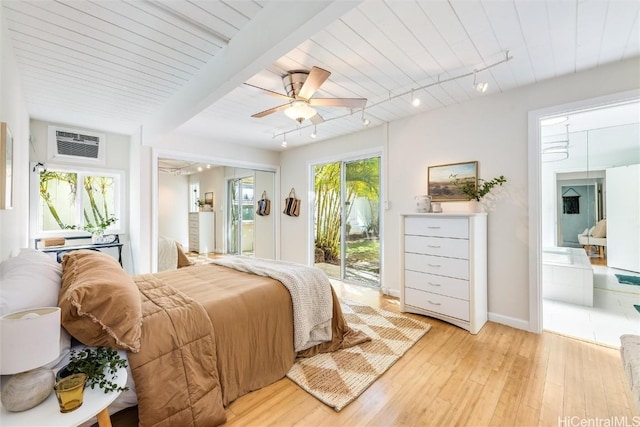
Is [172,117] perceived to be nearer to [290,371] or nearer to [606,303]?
[290,371]

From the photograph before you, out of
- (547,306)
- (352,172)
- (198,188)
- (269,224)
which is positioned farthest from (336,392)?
(198,188)

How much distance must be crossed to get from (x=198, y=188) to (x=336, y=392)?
6603mm

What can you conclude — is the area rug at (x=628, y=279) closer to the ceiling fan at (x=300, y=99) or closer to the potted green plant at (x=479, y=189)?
the potted green plant at (x=479, y=189)

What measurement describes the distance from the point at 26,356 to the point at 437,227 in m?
3.01

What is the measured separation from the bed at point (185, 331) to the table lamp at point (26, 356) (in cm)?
21

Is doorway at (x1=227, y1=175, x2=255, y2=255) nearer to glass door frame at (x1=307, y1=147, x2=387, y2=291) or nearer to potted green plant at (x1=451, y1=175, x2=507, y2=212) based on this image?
glass door frame at (x1=307, y1=147, x2=387, y2=291)

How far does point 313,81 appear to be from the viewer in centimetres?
200

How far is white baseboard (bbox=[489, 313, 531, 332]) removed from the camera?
268 centimetres

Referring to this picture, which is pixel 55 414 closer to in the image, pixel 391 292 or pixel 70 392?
pixel 70 392

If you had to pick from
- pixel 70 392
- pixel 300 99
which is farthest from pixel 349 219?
pixel 70 392

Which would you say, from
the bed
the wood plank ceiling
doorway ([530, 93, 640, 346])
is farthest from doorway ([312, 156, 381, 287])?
the bed

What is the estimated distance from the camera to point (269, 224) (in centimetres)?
557

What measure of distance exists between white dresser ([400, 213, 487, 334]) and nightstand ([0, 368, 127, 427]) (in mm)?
2762

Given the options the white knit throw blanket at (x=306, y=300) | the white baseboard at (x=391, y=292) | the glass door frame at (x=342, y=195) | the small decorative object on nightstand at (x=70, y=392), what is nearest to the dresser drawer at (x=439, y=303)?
the white baseboard at (x=391, y=292)
